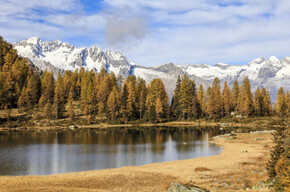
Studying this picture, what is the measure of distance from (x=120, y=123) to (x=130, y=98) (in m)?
15.5

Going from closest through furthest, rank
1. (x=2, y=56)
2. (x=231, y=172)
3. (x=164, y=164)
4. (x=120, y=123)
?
(x=231, y=172)
(x=164, y=164)
(x=120, y=123)
(x=2, y=56)

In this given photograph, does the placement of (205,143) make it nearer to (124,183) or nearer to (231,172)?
(231,172)

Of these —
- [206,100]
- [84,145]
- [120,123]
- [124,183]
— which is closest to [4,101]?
[120,123]

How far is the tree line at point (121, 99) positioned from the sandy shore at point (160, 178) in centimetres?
8421

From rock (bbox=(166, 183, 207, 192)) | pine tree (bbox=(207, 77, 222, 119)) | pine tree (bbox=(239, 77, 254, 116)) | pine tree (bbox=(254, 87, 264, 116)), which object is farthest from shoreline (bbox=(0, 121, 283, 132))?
rock (bbox=(166, 183, 207, 192))

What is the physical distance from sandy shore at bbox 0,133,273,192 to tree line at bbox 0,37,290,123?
84.2 meters

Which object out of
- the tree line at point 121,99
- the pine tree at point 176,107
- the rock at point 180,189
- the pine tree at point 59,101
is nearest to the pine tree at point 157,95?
the tree line at point 121,99

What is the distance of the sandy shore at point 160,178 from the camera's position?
30.7 meters

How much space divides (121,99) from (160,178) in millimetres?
98110

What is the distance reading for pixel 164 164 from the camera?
47.5 m

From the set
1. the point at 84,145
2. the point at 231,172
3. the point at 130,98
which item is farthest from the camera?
the point at 130,98

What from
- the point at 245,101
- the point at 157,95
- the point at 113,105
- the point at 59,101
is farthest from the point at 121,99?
the point at 245,101

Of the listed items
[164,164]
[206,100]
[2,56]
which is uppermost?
[2,56]

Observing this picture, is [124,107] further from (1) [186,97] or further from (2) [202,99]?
(2) [202,99]
